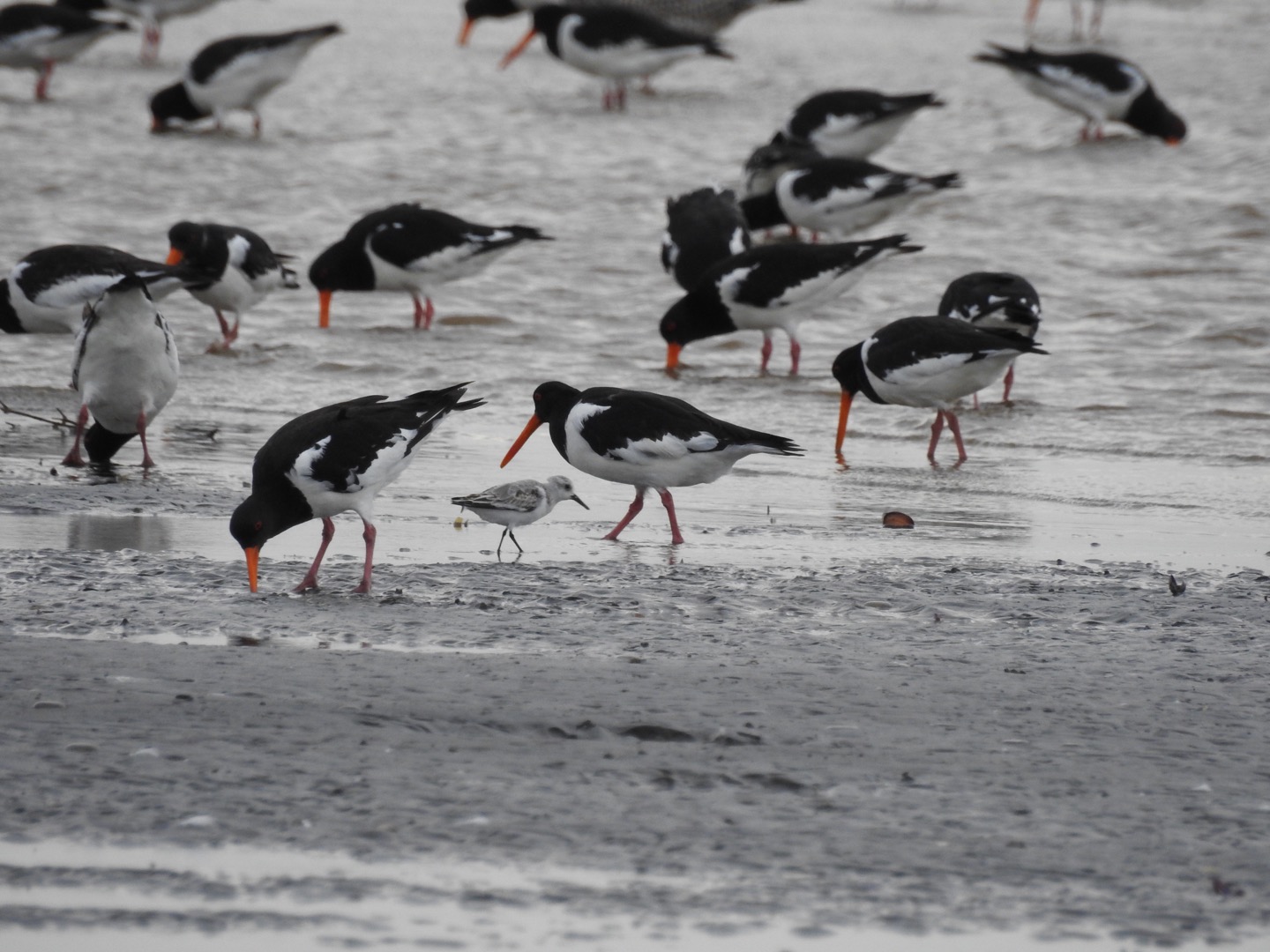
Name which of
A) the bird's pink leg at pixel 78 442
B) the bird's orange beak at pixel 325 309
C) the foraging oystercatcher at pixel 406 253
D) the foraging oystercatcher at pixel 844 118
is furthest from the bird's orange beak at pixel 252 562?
the foraging oystercatcher at pixel 844 118

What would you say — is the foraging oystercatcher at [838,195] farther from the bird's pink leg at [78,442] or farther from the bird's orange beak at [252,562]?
the bird's orange beak at [252,562]

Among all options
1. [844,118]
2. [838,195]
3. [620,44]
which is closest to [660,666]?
[838,195]

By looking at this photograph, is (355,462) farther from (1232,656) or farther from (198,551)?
(1232,656)

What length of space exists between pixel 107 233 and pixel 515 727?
1084 cm

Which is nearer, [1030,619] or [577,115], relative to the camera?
[1030,619]

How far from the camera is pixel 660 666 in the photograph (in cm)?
476

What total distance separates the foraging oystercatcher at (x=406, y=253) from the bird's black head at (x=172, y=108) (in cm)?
694

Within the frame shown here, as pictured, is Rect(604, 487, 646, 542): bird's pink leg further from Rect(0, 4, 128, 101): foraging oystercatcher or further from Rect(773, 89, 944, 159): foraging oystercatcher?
Rect(0, 4, 128, 101): foraging oystercatcher

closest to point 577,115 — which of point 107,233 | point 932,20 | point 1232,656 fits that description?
point 107,233

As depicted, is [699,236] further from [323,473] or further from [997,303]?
[323,473]

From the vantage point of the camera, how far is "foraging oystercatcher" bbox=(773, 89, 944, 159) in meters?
15.5

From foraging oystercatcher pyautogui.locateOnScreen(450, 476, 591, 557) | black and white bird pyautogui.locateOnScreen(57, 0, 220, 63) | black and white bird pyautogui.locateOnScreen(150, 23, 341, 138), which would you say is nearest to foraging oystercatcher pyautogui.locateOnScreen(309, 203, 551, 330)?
foraging oystercatcher pyautogui.locateOnScreen(450, 476, 591, 557)

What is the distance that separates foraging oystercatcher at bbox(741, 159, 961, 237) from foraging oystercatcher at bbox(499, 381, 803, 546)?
707 cm

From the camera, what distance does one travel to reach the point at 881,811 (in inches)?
150
